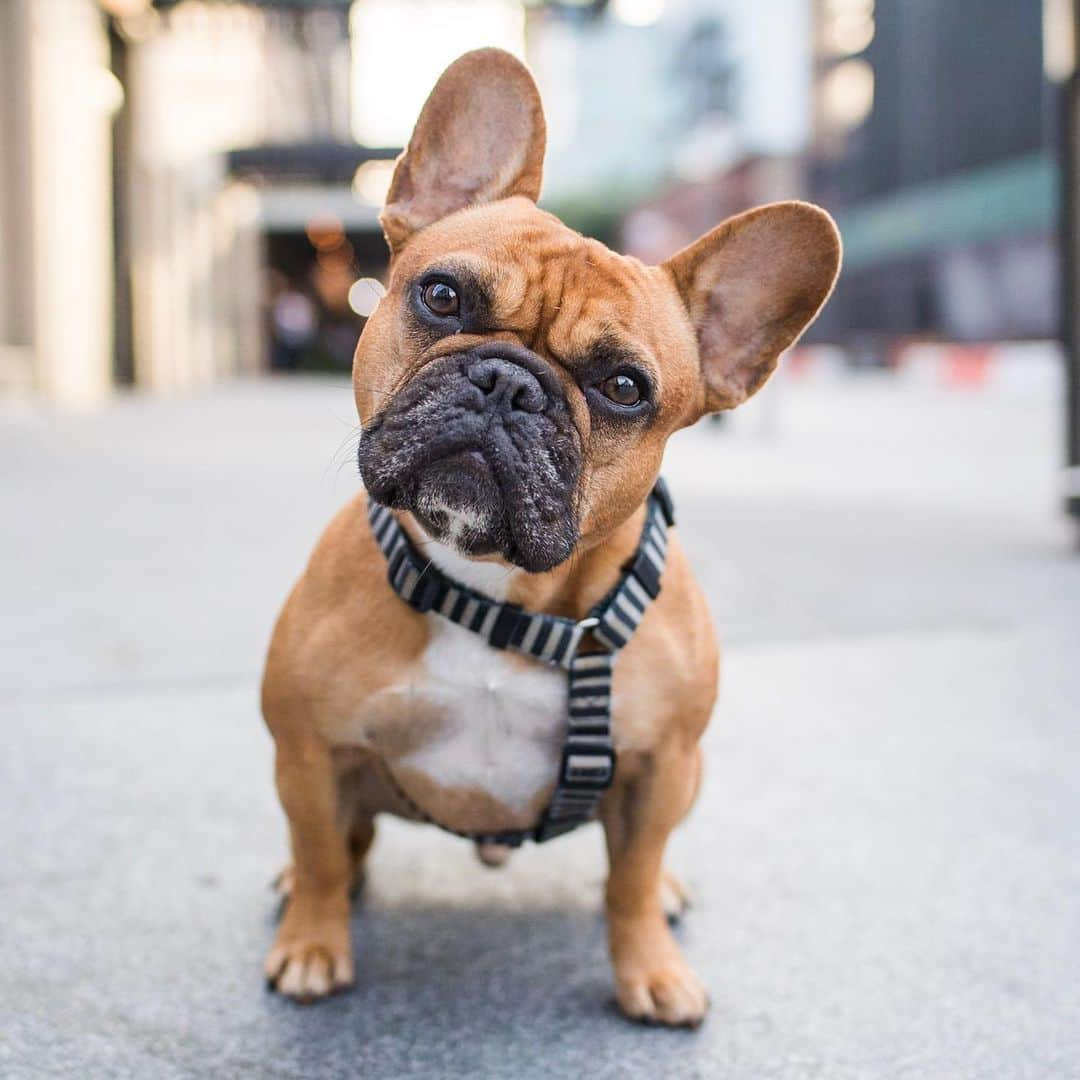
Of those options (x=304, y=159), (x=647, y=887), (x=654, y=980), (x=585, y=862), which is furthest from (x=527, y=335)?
(x=304, y=159)

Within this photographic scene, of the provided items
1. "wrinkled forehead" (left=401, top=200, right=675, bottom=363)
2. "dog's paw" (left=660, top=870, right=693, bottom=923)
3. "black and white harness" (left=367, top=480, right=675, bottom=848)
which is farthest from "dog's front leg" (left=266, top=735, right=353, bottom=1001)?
"wrinkled forehead" (left=401, top=200, right=675, bottom=363)

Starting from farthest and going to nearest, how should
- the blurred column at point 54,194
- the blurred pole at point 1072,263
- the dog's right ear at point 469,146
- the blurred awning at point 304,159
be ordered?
the blurred awning at point 304,159
the blurred column at point 54,194
the blurred pole at point 1072,263
the dog's right ear at point 469,146

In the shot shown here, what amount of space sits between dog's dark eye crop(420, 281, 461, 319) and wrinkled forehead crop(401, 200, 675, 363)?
0.08 feet

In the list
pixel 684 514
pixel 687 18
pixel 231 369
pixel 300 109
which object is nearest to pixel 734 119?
pixel 687 18

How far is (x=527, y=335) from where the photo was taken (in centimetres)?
192

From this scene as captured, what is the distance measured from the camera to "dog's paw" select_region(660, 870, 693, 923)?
91.2 inches

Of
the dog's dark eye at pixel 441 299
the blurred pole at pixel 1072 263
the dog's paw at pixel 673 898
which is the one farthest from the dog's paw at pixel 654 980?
the blurred pole at pixel 1072 263

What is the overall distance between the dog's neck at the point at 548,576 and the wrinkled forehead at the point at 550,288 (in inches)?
11.5

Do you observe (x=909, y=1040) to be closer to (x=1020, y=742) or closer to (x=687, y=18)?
(x=1020, y=742)

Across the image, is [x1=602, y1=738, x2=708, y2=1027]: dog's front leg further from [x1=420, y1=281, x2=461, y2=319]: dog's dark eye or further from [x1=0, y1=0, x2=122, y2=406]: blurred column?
[x1=0, y1=0, x2=122, y2=406]: blurred column

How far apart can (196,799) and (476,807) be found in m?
1.00

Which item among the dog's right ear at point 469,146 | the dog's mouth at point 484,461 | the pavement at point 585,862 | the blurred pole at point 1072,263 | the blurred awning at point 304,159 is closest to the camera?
the dog's mouth at point 484,461

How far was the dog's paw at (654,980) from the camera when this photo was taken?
6.46ft

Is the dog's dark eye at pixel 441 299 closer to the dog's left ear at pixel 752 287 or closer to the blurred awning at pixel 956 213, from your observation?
the dog's left ear at pixel 752 287
